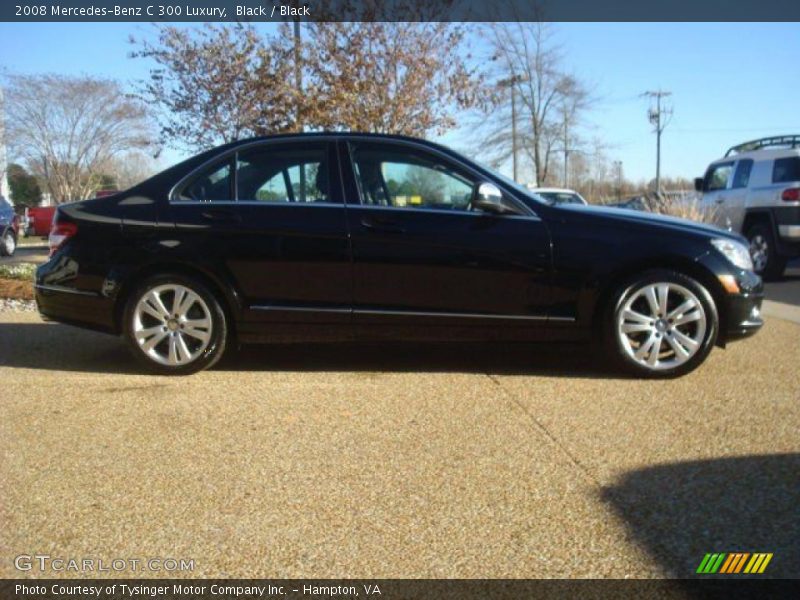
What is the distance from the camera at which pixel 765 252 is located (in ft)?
37.5

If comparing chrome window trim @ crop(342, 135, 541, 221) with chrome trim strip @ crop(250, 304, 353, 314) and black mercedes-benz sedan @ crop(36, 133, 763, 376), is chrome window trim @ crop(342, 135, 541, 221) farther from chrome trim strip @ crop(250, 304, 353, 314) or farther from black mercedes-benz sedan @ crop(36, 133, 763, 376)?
chrome trim strip @ crop(250, 304, 353, 314)

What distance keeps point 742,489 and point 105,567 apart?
98.9 inches

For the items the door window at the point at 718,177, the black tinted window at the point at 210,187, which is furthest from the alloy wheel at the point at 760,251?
the black tinted window at the point at 210,187

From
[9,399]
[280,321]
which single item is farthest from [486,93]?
[9,399]

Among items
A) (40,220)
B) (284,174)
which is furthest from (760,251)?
(40,220)

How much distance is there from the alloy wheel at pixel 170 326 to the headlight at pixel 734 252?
11.4ft

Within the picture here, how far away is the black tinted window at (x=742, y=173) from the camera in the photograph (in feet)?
38.3

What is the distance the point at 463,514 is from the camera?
2885 millimetres

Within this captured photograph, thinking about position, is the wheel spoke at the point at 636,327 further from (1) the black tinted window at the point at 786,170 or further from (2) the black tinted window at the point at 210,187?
(1) the black tinted window at the point at 786,170

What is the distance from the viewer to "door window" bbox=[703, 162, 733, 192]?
483 inches

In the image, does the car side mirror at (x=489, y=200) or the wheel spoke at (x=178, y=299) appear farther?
the wheel spoke at (x=178, y=299)

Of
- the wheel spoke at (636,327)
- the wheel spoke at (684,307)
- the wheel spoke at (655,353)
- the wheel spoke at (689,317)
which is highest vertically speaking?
the wheel spoke at (684,307)

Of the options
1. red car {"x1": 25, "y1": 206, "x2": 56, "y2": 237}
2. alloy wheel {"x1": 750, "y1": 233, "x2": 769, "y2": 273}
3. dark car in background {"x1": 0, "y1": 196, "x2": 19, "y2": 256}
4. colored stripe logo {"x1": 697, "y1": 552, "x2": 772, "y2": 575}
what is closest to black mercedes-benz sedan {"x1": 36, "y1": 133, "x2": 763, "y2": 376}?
colored stripe logo {"x1": 697, "y1": 552, "x2": 772, "y2": 575}

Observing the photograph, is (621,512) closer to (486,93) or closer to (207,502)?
(207,502)
